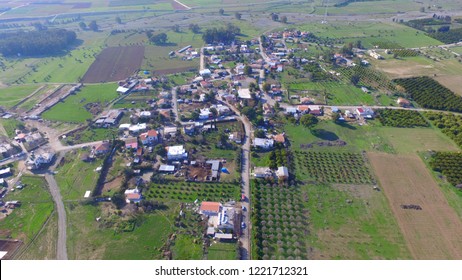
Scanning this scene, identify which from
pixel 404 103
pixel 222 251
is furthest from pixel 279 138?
pixel 404 103

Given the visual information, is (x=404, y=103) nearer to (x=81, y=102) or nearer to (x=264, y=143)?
(x=264, y=143)

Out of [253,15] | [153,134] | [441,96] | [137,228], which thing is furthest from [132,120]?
[253,15]

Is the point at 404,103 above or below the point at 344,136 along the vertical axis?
above

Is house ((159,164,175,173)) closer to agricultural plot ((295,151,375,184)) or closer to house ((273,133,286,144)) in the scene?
house ((273,133,286,144))

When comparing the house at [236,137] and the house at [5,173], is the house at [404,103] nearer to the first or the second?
the house at [236,137]

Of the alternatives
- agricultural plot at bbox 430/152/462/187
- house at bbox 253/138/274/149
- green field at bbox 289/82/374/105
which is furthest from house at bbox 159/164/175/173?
agricultural plot at bbox 430/152/462/187

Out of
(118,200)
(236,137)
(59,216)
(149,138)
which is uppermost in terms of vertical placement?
(149,138)

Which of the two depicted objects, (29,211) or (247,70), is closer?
(29,211)
